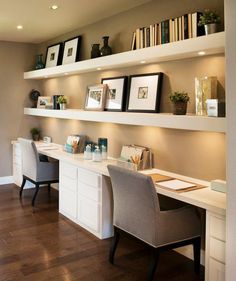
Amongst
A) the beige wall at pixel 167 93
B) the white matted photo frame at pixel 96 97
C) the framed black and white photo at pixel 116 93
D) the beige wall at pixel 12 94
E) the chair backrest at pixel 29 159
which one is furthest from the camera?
the beige wall at pixel 12 94

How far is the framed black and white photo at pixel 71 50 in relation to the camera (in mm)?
4828

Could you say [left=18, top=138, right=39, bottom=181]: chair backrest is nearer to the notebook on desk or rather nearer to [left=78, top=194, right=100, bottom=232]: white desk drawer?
[left=78, top=194, right=100, bottom=232]: white desk drawer

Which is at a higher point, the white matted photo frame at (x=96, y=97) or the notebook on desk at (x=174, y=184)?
the white matted photo frame at (x=96, y=97)

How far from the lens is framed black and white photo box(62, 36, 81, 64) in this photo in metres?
4.83

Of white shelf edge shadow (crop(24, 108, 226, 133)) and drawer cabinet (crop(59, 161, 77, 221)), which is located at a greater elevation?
white shelf edge shadow (crop(24, 108, 226, 133))

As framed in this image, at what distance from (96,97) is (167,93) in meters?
1.23

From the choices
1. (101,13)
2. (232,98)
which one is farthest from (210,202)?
(101,13)

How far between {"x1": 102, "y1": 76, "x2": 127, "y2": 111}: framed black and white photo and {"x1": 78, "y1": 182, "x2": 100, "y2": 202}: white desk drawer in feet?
3.11

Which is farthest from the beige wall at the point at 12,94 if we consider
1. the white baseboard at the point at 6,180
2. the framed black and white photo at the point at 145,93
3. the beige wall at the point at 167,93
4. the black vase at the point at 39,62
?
the framed black and white photo at the point at 145,93

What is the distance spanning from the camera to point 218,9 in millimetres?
2861

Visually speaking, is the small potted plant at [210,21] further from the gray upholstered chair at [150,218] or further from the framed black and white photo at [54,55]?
the framed black and white photo at [54,55]

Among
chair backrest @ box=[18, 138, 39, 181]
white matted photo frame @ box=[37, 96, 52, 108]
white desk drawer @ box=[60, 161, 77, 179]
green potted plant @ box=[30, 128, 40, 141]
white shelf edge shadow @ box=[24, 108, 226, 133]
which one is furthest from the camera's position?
green potted plant @ box=[30, 128, 40, 141]

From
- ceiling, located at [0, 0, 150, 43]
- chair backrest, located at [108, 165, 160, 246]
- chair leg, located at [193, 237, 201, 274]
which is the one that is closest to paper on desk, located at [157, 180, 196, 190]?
chair backrest, located at [108, 165, 160, 246]

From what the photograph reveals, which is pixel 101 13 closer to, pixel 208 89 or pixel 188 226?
pixel 208 89
